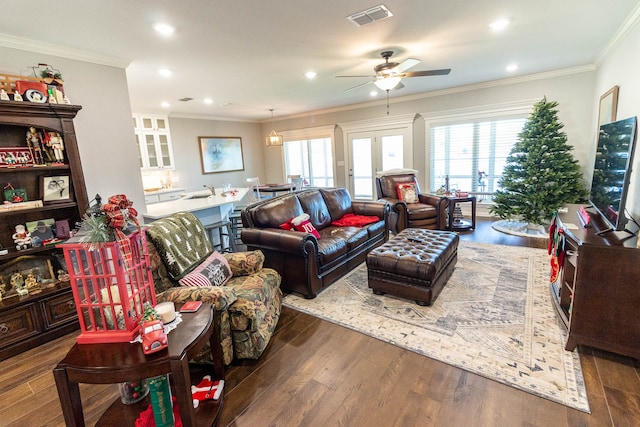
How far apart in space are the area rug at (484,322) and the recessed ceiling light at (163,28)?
2757 millimetres

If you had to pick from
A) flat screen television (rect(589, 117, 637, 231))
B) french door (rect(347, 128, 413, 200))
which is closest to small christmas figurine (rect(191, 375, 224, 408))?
flat screen television (rect(589, 117, 637, 231))

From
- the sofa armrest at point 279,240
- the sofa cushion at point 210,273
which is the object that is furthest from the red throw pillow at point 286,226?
the sofa cushion at point 210,273

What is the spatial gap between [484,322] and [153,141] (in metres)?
6.92

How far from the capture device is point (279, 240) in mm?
2938

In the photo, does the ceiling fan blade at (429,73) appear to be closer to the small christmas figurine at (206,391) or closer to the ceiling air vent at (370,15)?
the ceiling air vent at (370,15)

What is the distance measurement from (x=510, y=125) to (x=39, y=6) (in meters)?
6.55

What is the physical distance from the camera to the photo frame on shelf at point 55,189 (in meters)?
2.64

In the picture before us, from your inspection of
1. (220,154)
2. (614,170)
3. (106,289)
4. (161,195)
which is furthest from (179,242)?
(220,154)

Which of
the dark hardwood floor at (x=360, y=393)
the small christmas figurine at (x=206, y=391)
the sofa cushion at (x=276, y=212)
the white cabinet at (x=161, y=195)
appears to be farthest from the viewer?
the white cabinet at (x=161, y=195)

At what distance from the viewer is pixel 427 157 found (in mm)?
6426

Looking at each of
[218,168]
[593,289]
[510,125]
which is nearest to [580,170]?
[510,125]

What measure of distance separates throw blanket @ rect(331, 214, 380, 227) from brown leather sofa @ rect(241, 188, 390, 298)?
7cm

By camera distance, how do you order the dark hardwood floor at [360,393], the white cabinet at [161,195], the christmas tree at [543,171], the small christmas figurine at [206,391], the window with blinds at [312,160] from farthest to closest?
the window with blinds at [312,160]
the white cabinet at [161,195]
the christmas tree at [543,171]
the small christmas figurine at [206,391]
the dark hardwood floor at [360,393]

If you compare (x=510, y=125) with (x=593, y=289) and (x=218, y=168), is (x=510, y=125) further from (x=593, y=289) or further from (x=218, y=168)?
(x=218, y=168)
